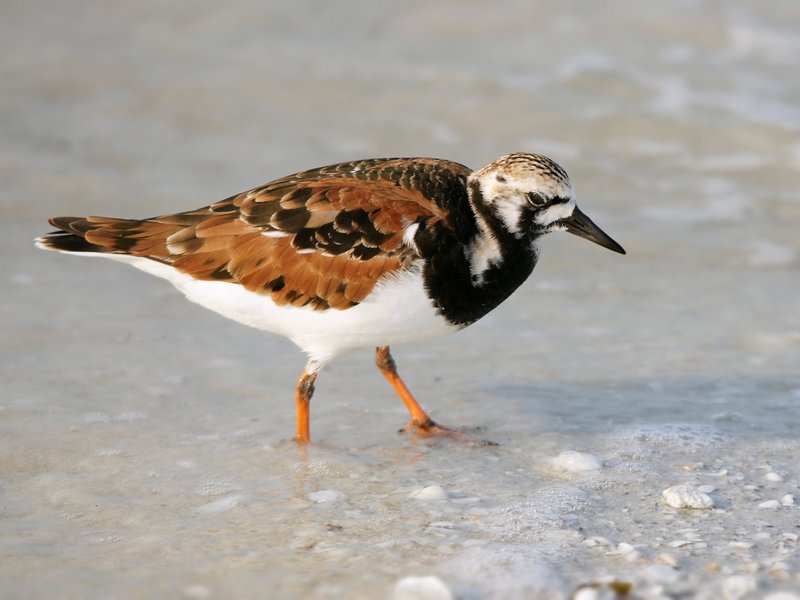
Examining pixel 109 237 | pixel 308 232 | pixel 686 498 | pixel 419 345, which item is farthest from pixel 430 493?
pixel 419 345

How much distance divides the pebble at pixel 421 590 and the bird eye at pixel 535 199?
1.57 meters

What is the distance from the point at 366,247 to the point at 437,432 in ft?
2.89

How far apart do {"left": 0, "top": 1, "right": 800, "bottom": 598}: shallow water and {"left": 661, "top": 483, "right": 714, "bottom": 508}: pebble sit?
3 centimetres

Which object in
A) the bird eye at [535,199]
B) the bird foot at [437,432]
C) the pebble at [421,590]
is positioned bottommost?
the pebble at [421,590]

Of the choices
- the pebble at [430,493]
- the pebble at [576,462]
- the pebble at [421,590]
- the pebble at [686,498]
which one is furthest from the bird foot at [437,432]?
the pebble at [421,590]

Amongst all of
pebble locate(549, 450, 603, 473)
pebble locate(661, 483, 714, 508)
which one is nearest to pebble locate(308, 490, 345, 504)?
pebble locate(549, 450, 603, 473)

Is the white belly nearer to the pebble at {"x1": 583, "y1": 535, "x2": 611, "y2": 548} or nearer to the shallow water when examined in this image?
the shallow water

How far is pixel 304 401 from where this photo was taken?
181 inches

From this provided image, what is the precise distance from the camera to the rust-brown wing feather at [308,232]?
4242 mm

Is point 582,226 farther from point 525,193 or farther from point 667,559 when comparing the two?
point 667,559

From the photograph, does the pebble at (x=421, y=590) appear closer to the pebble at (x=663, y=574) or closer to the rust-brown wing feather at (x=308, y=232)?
the pebble at (x=663, y=574)

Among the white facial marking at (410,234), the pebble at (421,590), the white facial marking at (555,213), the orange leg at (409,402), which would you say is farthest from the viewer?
the orange leg at (409,402)

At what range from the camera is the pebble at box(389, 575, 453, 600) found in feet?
→ 10.5

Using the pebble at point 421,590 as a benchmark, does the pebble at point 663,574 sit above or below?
above
